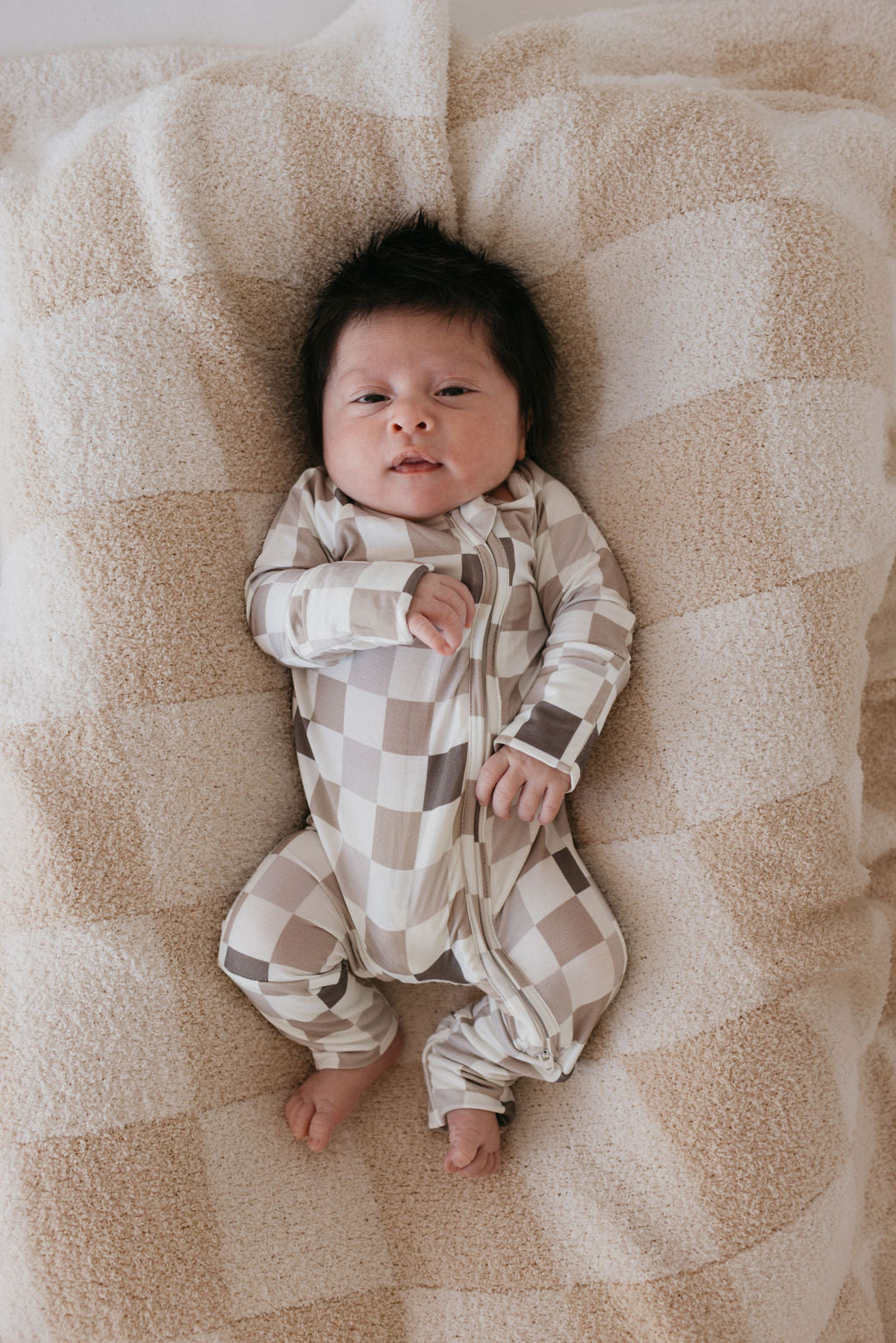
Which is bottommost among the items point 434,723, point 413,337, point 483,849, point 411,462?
point 483,849

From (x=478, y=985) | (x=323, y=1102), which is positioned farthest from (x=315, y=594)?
(x=323, y=1102)

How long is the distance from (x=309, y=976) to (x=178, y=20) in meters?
1.48

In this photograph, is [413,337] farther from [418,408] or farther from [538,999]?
[538,999]

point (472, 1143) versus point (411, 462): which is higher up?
point (411, 462)

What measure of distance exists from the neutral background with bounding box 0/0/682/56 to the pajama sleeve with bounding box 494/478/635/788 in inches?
32.9

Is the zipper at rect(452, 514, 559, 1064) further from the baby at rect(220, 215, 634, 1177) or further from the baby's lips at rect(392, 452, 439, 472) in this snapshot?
the baby's lips at rect(392, 452, 439, 472)

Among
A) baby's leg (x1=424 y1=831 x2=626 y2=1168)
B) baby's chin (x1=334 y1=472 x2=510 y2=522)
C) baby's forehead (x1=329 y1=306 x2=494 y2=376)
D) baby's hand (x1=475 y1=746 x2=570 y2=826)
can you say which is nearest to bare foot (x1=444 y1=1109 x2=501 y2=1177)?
baby's leg (x1=424 y1=831 x2=626 y2=1168)

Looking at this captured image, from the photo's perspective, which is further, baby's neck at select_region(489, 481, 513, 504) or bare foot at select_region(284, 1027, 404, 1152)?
baby's neck at select_region(489, 481, 513, 504)

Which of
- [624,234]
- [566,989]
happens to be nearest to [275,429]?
[624,234]

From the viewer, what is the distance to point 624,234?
1.47 meters

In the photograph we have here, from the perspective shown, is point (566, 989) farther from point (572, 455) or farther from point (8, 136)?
point (8, 136)

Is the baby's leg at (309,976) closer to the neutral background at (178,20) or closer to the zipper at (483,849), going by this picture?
the zipper at (483,849)

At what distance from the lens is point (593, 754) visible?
1.48 m

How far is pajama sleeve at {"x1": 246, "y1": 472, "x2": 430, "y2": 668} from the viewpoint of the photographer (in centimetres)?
128
